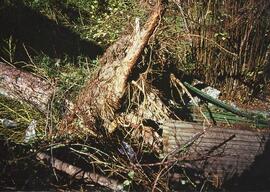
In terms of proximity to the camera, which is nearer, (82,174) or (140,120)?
(82,174)

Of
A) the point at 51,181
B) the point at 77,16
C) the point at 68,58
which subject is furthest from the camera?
the point at 77,16

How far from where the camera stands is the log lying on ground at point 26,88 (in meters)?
4.64

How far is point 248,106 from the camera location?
235 inches

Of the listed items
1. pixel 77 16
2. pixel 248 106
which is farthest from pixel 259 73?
pixel 77 16

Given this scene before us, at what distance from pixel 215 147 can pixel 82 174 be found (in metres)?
1.51

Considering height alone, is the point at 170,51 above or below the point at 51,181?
above

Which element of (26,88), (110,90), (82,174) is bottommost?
(82,174)

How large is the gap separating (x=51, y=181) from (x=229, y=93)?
3354mm

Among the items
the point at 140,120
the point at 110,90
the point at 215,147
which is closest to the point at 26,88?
the point at 110,90

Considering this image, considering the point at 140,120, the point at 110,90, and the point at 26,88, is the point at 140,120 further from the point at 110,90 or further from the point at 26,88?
the point at 26,88

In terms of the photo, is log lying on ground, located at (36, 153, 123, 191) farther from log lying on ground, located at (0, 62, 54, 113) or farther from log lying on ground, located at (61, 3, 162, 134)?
log lying on ground, located at (0, 62, 54, 113)

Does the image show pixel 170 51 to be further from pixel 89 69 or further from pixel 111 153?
pixel 111 153

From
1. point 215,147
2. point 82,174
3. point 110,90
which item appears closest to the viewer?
point 82,174

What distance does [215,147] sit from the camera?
4.33m
